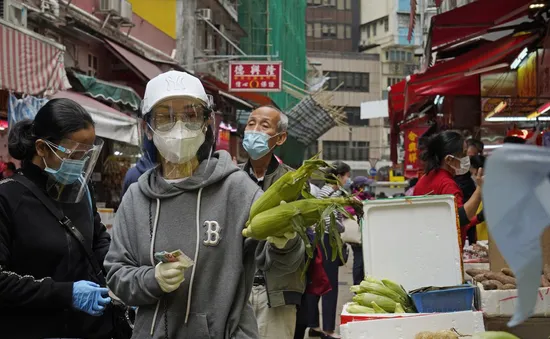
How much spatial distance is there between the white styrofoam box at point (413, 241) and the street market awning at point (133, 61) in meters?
12.1

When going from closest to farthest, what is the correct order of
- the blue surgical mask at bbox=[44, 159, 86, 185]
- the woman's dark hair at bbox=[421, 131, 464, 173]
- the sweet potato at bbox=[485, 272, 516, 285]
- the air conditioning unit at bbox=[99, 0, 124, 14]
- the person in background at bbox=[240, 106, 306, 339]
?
the blue surgical mask at bbox=[44, 159, 86, 185] < the sweet potato at bbox=[485, 272, 516, 285] < the person in background at bbox=[240, 106, 306, 339] < the woman's dark hair at bbox=[421, 131, 464, 173] < the air conditioning unit at bbox=[99, 0, 124, 14]

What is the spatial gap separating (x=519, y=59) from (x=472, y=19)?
7.23 feet

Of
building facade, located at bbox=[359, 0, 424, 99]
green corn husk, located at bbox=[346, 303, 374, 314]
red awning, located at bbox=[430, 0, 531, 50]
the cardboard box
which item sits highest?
building facade, located at bbox=[359, 0, 424, 99]

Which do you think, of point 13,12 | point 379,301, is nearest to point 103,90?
point 13,12

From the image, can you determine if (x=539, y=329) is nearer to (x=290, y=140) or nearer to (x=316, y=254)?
(x=316, y=254)

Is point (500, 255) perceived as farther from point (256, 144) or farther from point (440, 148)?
point (256, 144)

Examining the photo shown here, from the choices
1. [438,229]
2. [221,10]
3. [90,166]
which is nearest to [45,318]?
[90,166]

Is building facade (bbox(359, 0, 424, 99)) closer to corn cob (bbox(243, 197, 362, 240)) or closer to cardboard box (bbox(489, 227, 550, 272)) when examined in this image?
cardboard box (bbox(489, 227, 550, 272))

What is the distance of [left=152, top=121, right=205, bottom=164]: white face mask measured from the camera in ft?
10.4

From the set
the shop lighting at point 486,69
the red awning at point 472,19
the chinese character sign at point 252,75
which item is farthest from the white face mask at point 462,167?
the chinese character sign at point 252,75

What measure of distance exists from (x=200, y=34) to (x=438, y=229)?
23671mm

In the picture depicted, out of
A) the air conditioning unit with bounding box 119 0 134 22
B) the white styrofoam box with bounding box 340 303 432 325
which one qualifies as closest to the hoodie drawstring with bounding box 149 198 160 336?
the white styrofoam box with bounding box 340 303 432 325

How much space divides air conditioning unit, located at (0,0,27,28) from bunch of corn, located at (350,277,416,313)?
28.1 ft

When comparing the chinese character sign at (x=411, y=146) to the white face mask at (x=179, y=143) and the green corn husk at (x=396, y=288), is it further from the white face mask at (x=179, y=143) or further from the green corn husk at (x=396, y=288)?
the white face mask at (x=179, y=143)
